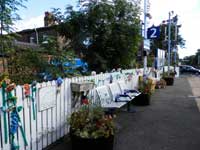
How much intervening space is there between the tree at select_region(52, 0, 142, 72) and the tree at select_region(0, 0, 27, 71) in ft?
14.0

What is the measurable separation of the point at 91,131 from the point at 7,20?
7.93ft

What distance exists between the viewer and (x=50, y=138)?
4.52 m

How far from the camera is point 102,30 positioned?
8.87m

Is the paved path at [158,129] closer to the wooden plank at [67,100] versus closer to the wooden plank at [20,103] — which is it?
the wooden plank at [67,100]

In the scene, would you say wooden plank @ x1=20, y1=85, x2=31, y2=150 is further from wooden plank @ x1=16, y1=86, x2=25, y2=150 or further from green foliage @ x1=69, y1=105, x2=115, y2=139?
green foliage @ x1=69, y1=105, x2=115, y2=139

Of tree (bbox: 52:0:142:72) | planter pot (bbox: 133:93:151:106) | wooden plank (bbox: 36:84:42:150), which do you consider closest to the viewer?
wooden plank (bbox: 36:84:42:150)

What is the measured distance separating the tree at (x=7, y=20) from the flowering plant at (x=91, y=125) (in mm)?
1813

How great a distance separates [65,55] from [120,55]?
4164 mm

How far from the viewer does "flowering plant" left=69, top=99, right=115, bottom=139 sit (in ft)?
12.7

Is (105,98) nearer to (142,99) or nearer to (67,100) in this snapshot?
(67,100)

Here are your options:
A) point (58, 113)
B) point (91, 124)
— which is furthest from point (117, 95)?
point (91, 124)

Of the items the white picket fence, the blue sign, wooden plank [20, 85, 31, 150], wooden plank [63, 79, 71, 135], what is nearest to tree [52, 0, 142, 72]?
the blue sign

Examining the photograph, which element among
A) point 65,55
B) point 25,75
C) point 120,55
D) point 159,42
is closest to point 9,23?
point 25,75

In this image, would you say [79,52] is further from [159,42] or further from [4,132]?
[159,42]
